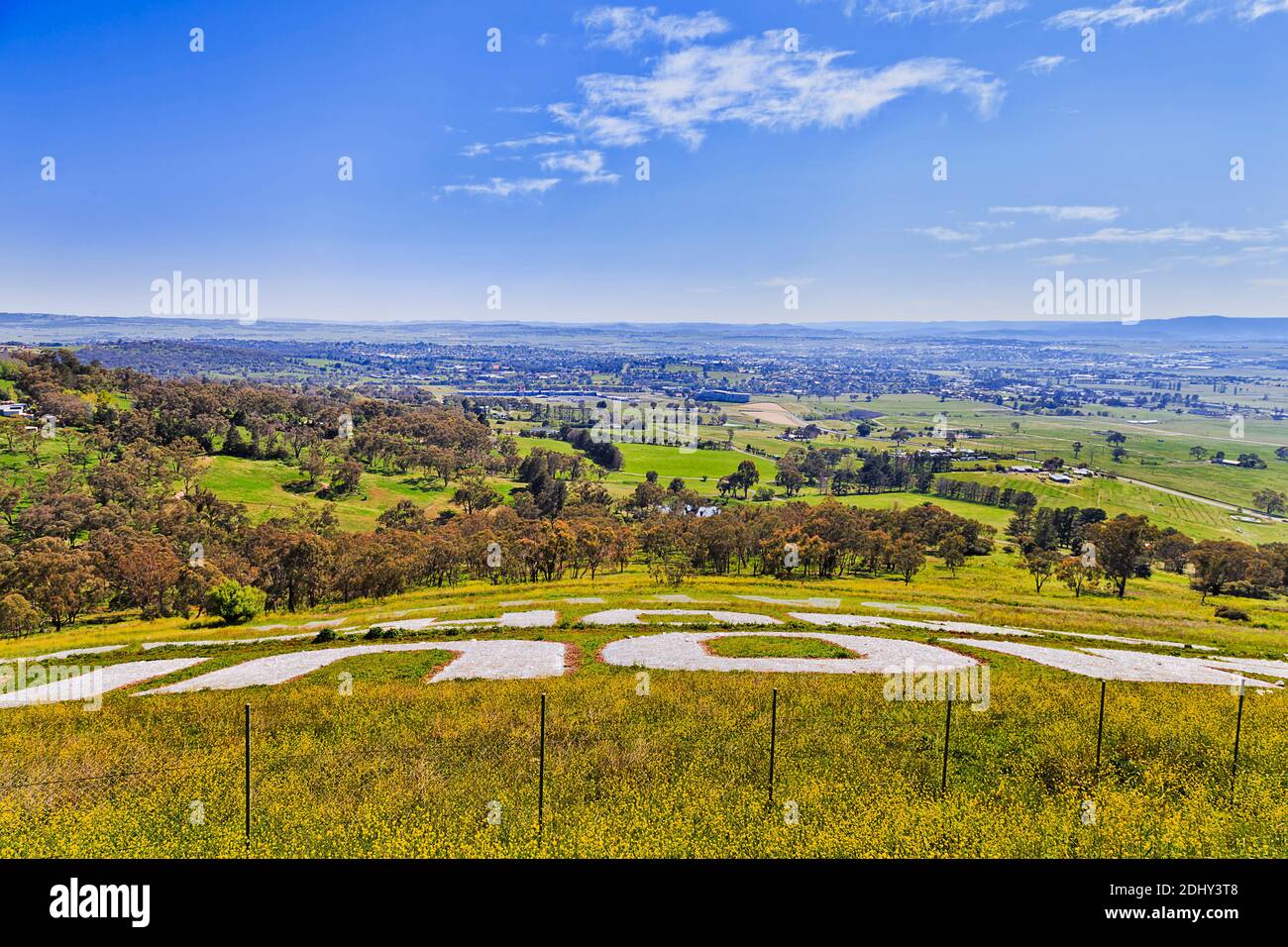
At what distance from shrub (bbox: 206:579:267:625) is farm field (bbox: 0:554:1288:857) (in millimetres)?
15771

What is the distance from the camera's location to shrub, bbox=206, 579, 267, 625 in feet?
117

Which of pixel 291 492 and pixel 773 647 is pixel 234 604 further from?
pixel 291 492

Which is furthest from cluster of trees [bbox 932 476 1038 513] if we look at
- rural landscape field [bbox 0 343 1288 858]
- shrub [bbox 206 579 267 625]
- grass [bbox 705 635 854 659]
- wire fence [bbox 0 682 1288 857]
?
shrub [bbox 206 579 267 625]

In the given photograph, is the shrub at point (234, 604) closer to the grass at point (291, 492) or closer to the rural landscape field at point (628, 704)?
the rural landscape field at point (628, 704)

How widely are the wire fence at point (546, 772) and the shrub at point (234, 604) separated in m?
23.0

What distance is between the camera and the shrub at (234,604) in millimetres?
35656

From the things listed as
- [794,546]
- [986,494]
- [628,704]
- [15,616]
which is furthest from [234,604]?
[986,494]

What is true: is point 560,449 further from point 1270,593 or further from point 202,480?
point 1270,593

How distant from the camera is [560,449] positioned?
159 meters

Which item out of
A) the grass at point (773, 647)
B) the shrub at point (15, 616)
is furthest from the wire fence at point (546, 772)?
the shrub at point (15, 616)

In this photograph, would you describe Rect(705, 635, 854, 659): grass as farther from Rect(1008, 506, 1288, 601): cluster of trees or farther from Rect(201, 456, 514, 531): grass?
Rect(201, 456, 514, 531): grass
